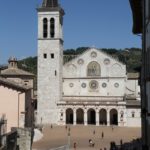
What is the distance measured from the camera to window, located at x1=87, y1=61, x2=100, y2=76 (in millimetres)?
81188

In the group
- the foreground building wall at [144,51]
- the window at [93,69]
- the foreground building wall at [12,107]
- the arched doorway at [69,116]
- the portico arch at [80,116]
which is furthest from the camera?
the window at [93,69]

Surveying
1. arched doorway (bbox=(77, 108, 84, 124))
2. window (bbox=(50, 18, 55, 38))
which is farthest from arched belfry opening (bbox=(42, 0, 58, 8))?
arched doorway (bbox=(77, 108, 84, 124))

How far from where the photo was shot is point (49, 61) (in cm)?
7850

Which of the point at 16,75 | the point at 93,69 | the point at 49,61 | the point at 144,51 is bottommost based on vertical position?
the point at 144,51

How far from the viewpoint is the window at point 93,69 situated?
81188 mm

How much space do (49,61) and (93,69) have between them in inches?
307

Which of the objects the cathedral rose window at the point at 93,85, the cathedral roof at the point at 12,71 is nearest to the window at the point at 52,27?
the cathedral roof at the point at 12,71

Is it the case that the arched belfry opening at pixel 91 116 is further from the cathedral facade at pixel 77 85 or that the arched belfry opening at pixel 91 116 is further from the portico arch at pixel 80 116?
the portico arch at pixel 80 116

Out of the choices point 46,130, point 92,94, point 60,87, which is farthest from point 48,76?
point 46,130

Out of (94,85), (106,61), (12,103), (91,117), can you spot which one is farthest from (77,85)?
(12,103)

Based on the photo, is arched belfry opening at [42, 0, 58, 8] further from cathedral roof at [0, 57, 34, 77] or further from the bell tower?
cathedral roof at [0, 57, 34, 77]

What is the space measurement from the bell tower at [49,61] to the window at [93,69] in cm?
494

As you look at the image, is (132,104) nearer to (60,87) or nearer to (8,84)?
(60,87)

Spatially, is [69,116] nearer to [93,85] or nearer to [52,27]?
[93,85]
